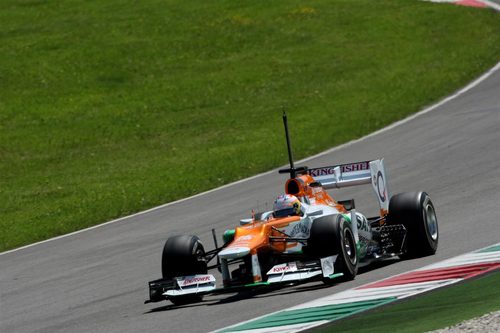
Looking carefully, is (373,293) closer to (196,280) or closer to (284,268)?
(284,268)

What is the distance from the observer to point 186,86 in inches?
1382

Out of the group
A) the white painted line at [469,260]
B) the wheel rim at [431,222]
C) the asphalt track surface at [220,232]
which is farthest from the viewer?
the wheel rim at [431,222]

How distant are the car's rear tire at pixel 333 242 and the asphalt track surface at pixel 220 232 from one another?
7.1 inches

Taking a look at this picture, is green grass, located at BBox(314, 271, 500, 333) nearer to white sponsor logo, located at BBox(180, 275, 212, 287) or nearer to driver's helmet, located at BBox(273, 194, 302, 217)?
driver's helmet, located at BBox(273, 194, 302, 217)

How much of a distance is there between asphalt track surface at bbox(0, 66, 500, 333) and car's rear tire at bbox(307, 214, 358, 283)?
0.59 feet

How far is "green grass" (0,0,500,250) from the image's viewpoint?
24641mm

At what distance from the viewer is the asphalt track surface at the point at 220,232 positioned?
12078mm

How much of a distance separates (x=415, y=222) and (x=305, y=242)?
6.33 ft

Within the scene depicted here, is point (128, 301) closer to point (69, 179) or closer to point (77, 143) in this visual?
point (69, 179)

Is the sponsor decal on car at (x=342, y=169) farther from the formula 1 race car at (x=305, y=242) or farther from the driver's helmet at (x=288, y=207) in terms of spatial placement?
the driver's helmet at (x=288, y=207)

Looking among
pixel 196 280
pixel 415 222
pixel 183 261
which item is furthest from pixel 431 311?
pixel 415 222

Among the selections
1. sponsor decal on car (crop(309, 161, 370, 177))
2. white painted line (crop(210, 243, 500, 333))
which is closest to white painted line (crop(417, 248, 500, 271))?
white painted line (crop(210, 243, 500, 333))

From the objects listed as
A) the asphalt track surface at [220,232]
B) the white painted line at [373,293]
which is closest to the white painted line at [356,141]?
the asphalt track surface at [220,232]

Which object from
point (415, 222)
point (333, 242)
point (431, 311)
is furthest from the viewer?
point (415, 222)
